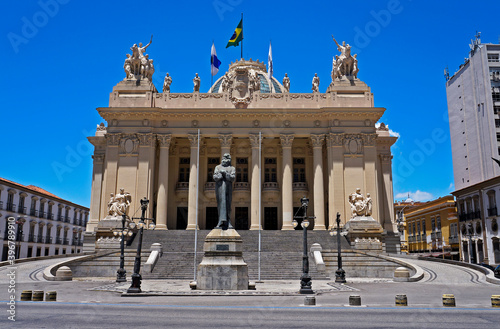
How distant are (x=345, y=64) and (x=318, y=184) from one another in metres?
12.3

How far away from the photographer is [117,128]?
41750mm

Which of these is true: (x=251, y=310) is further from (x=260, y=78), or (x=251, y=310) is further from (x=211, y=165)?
(x=260, y=78)

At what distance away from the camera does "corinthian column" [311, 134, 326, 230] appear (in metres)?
40.3

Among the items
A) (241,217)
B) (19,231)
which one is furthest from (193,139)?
(19,231)


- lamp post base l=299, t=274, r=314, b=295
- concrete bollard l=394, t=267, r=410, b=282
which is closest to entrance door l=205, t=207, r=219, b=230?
concrete bollard l=394, t=267, r=410, b=282

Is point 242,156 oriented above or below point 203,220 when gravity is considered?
above

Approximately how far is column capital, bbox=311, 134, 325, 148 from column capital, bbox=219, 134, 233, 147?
7707mm

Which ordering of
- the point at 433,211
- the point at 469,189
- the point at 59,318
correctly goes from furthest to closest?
the point at 433,211, the point at 469,189, the point at 59,318

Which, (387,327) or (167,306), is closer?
(387,327)

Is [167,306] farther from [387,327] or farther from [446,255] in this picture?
[446,255]

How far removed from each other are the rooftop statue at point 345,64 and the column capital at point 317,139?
6.47m

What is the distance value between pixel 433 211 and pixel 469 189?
1215 cm

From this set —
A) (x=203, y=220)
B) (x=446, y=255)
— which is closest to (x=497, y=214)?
(x=446, y=255)

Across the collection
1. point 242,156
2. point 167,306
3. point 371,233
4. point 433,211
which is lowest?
point 167,306
